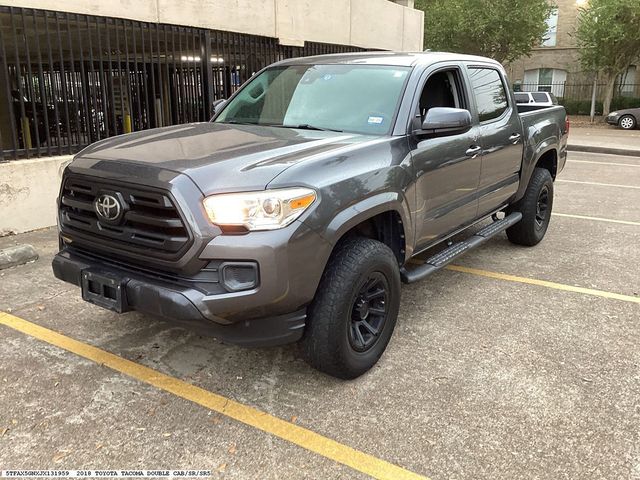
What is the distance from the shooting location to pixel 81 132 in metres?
7.72

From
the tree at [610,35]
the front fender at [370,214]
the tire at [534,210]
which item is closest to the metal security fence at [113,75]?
the front fender at [370,214]

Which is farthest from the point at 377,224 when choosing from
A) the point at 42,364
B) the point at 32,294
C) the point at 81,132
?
the point at 81,132

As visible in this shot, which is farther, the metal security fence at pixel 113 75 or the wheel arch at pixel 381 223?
the metal security fence at pixel 113 75

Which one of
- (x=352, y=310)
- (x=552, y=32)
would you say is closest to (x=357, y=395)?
(x=352, y=310)

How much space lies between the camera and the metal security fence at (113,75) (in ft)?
22.7

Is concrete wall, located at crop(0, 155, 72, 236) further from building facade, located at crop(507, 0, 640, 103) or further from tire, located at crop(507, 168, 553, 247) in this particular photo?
building facade, located at crop(507, 0, 640, 103)

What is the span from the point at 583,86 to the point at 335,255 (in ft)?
109

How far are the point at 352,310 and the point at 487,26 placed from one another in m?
24.8

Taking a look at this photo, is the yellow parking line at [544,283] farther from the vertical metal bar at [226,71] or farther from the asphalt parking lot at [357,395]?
the vertical metal bar at [226,71]

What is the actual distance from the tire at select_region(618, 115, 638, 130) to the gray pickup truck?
2222 cm

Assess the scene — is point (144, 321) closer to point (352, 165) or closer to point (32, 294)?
point (32, 294)

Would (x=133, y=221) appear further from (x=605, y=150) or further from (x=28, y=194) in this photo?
(x=605, y=150)

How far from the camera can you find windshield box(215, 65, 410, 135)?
12.5 ft

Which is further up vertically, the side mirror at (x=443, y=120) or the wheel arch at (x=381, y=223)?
the side mirror at (x=443, y=120)
